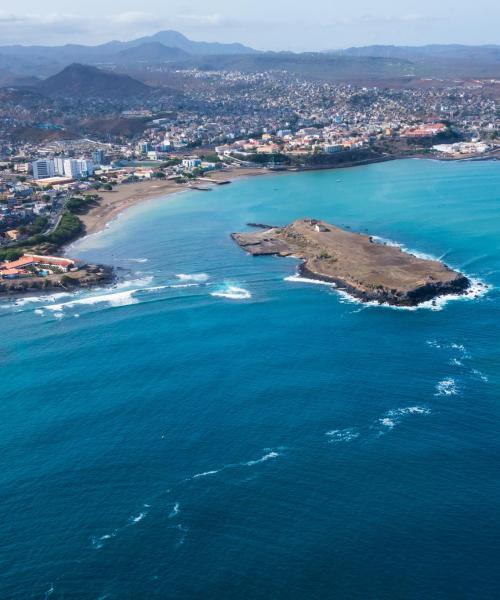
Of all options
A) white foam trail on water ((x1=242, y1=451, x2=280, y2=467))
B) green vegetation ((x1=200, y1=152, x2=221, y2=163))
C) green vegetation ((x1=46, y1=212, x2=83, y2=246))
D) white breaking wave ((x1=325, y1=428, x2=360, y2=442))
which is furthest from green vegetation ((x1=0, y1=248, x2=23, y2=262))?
green vegetation ((x1=200, y1=152, x2=221, y2=163))

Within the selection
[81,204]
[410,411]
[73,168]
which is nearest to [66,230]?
[81,204]

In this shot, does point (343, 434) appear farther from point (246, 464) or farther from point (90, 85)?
point (90, 85)

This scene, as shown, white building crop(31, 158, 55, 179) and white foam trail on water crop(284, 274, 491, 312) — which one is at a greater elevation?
white building crop(31, 158, 55, 179)

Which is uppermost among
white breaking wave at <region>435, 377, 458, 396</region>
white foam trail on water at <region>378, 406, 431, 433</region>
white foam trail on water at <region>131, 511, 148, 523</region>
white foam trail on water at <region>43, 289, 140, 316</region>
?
white foam trail on water at <region>43, 289, 140, 316</region>

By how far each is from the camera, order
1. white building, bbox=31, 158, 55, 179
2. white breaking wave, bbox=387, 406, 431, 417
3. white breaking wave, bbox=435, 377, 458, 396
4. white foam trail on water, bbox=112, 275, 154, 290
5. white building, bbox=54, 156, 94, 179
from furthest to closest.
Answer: white building, bbox=54, 156, 94, 179 → white building, bbox=31, 158, 55, 179 → white foam trail on water, bbox=112, 275, 154, 290 → white breaking wave, bbox=435, 377, 458, 396 → white breaking wave, bbox=387, 406, 431, 417

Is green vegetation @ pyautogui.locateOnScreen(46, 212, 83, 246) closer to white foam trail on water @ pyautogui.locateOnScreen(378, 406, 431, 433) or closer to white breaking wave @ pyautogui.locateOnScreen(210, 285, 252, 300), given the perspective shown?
white breaking wave @ pyautogui.locateOnScreen(210, 285, 252, 300)

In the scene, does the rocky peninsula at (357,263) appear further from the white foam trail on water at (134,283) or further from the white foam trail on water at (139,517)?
the white foam trail on water at (139,517)
